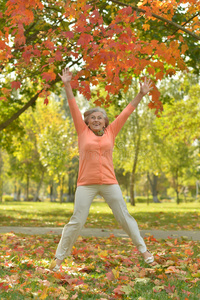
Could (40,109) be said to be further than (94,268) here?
Yes

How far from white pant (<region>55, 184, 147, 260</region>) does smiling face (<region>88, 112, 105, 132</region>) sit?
2.51 ft

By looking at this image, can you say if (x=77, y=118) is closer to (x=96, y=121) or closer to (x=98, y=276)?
(x=96, y=121)

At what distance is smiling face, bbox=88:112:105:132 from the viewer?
4.57m

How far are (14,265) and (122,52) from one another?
348 cm

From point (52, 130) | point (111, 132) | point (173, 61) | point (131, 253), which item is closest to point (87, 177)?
point (111, 132)

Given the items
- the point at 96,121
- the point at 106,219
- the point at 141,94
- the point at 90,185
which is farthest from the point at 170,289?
the point at 106,219

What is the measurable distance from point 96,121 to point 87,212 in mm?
1164

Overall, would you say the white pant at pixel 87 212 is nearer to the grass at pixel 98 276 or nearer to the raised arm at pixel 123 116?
the grass at pixel 98 276

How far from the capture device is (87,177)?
4301 mm

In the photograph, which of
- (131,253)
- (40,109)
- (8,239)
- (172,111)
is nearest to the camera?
(131,253)

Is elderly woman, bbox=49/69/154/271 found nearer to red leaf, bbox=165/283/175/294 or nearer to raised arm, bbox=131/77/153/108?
raised arm, bbox=131/77/153/108

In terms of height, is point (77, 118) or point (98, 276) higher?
point (77, 118)

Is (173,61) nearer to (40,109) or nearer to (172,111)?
(172,111)

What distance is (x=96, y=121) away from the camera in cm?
459
